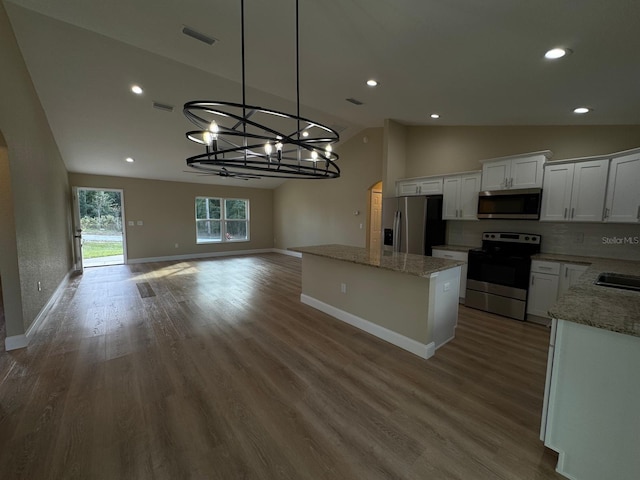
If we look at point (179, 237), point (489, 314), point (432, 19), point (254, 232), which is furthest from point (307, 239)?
point (432, 19)

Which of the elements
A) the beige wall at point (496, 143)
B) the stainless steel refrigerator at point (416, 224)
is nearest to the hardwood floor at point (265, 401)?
the stainless steel refrigerator at point (416, 224)

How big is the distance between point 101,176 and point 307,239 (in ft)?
19.0

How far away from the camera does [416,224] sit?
15.0 ft

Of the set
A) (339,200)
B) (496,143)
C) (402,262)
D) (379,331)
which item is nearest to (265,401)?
(379,331)

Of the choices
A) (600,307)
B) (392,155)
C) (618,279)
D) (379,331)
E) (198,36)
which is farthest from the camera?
(392,155)

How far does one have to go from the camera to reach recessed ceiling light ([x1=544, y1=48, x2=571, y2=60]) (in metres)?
2.16

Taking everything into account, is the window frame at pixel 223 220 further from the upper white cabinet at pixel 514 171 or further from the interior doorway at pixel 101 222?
the upper white cabinet at pixel 514 171

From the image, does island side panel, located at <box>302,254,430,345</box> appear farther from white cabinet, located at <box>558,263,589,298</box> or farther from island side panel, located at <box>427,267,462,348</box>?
white cabinet, located at <box>558,263,589,298</box>

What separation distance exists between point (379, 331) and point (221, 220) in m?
7.58

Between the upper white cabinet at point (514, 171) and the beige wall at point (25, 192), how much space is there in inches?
226

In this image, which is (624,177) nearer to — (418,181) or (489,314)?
(489,314)

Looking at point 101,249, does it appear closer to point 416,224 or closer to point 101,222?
point 101,222

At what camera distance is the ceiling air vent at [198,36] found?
105 inches

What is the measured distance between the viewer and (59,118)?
4.54 metres
